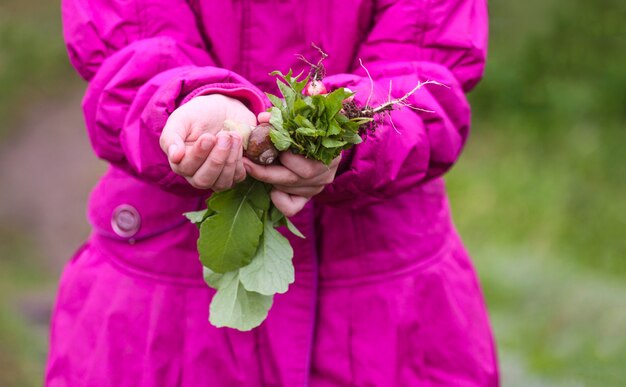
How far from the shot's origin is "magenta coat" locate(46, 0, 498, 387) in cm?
193

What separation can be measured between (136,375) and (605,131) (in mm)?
4478

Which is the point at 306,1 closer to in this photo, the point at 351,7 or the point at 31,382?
the point at 351,7

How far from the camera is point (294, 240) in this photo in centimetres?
200

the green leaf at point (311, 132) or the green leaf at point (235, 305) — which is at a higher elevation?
the green leaf at point (311, 132)

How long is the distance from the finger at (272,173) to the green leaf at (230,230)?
0.10 metres

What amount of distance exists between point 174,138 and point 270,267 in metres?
0.34

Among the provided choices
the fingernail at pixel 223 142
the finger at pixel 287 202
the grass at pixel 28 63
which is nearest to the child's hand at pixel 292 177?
the finger at pixel 287 202

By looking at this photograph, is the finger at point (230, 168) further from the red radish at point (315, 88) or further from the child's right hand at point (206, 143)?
the red radish at point (315, 88)

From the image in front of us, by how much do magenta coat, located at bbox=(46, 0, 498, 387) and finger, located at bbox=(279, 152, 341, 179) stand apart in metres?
0.19

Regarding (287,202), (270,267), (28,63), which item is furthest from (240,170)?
(28,63)

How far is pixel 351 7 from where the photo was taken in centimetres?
198

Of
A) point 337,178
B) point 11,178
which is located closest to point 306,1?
point 337,178

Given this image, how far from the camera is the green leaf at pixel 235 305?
72.0 inches

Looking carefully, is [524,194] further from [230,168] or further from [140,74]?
[230,168]
